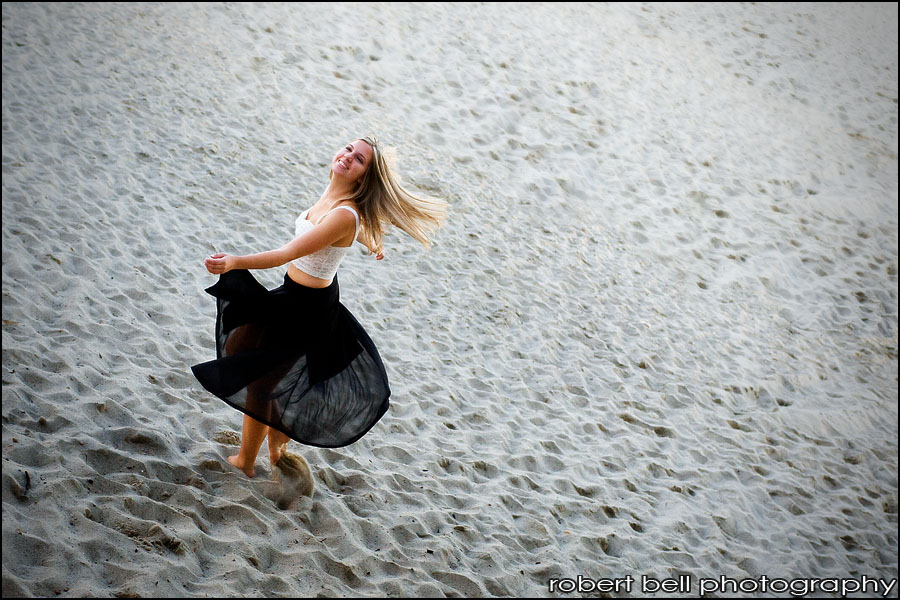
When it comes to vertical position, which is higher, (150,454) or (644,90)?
(644,90)

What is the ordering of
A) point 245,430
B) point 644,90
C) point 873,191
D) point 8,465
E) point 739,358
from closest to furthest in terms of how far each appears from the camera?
point 8,465 < point 245,430 < point 739,358 < point 873,191 < point 644,90

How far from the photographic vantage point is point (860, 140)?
1037 centimetres

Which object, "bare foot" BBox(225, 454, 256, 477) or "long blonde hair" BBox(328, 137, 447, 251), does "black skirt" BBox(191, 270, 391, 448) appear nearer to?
"long blonde hair" BBox(328, 137, 447, 251)

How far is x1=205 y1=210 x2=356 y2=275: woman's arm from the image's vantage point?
295cm

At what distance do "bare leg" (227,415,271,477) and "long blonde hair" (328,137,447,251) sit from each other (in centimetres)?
100

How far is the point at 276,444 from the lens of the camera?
11.6 ft

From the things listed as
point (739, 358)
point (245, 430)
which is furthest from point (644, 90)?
point (245, 430)

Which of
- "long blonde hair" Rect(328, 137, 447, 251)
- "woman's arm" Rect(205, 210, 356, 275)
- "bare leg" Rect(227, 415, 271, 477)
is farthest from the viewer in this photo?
"bare leg" Rect(227, 415, 271, 477)

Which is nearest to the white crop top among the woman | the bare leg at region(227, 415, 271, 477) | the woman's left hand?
the woman

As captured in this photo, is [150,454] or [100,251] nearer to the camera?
[150,454]

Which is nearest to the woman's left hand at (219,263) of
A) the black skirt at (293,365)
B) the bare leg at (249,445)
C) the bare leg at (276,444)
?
the black skirt at (293,365)

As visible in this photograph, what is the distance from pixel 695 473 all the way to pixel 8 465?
13.1 ft

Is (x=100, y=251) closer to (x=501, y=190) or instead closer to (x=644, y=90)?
(x=501, y=190)

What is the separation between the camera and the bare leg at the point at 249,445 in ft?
11.3
